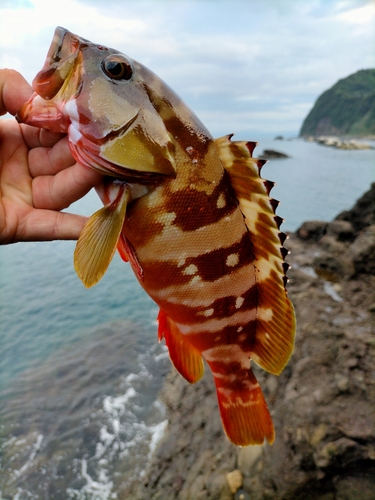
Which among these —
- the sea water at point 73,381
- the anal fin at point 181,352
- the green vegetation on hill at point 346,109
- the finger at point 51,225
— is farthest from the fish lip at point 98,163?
the green vegetation on hill at point 346,109

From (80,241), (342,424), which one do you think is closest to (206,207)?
(80,241)

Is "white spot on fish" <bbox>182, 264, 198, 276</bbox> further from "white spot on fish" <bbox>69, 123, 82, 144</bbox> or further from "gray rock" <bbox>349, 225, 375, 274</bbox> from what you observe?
"gray rock" <bbox>349, 225, 375, 274</bbox>

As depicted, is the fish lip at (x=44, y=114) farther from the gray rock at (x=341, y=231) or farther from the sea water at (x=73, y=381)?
the gray rock at (x=341, y=231)

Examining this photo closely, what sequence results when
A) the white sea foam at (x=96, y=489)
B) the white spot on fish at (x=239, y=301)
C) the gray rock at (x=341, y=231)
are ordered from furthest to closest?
1. the gray rock at (x=341, y=231)
2. the white sea foam at (x=96, y=489)
3. the white spot on fish at (x=239, y=301)

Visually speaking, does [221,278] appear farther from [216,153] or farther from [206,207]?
[216,153]

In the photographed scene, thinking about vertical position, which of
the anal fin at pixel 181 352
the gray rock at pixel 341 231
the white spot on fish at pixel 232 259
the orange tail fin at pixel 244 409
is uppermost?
the white spot on fish at pixel 232 259

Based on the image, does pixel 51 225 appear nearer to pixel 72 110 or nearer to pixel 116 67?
pixel 72 110

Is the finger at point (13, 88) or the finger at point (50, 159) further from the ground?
the finger at point (13, 88)

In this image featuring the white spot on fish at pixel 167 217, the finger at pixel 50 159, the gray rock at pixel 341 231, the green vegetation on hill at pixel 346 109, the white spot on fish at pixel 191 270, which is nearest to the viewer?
the white spot on fish at pixel 167 217
